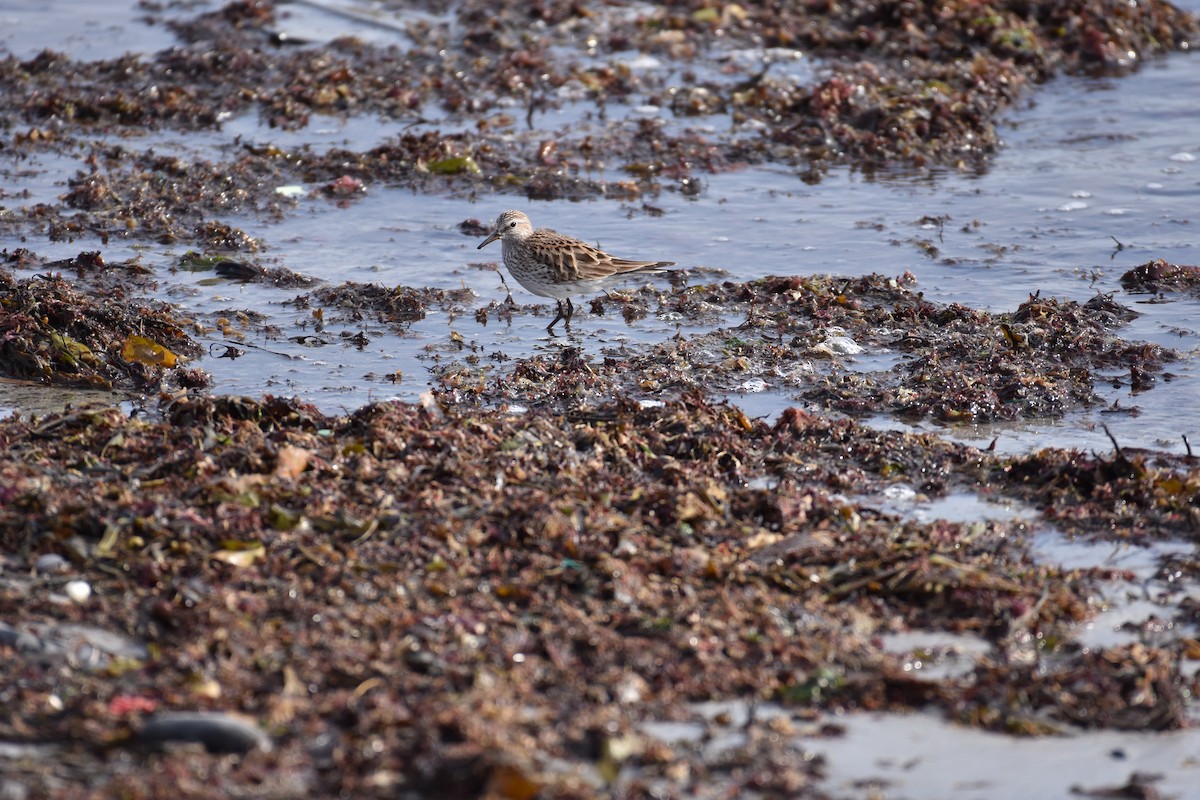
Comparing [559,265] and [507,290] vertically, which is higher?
[559,265]

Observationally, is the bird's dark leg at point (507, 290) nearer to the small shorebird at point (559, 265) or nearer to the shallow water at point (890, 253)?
the shallow water at point (890, 253)

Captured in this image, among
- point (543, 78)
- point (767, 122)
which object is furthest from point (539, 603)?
point (543, 78)

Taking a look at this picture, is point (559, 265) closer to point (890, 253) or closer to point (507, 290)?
point (507, 290)

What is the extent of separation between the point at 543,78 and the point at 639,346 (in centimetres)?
560

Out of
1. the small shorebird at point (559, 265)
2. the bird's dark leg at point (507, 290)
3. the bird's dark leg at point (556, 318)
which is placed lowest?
the bird's dark leg at point (556, 318)

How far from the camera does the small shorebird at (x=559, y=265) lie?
7977mm

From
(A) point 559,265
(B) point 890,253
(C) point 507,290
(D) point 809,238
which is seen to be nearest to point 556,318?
(A) point 559,265

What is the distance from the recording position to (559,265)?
791cm

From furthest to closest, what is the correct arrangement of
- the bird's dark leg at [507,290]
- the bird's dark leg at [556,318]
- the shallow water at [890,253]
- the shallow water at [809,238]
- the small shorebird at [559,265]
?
the bird's dark leg at [507,290], the bird's dark leg at [556,318], the small shorebird at [559,265], the shallow water at [809,238], the shallow water at [890,253]

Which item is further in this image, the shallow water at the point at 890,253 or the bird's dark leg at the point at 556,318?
the bird's dark leg at the point at 556,318

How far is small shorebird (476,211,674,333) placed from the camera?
798cm

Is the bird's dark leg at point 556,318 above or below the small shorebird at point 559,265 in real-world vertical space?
below

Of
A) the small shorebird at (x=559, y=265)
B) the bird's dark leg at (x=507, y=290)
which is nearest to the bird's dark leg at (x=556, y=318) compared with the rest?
the small shorebird at (x=559, y=265)

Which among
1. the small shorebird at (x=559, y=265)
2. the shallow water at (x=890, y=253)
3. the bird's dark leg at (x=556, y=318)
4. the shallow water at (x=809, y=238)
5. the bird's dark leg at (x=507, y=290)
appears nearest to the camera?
the shallow water at (x=890, y=253)
